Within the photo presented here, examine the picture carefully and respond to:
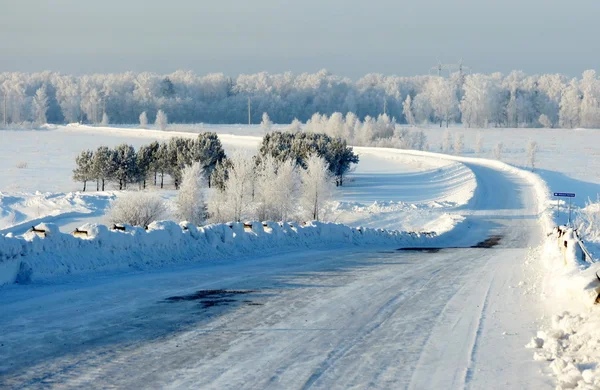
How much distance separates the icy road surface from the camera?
7148mm

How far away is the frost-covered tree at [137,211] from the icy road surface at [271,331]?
41230 millimetres

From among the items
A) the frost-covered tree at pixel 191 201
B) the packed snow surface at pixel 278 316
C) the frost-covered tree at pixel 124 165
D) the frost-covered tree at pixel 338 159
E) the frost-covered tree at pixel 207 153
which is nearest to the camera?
the packed snow surface at pixel 278 316

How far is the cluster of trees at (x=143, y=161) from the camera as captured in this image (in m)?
88.4

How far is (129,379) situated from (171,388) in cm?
49

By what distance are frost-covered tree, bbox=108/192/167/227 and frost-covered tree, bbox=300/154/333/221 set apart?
591 inches

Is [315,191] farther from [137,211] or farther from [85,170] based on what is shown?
[85,170]

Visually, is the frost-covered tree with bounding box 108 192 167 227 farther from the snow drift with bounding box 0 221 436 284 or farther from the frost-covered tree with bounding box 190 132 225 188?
the snow drift with bounding box 0 221 436 284

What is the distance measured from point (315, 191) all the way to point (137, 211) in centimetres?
1818

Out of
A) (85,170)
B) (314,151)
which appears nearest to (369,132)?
(314,151)

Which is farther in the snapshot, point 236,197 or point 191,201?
point 236,197

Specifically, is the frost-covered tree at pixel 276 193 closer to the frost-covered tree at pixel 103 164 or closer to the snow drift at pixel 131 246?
the frost-covered tree at pixel 103 164

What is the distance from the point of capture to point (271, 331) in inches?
358

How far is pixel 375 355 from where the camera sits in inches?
316

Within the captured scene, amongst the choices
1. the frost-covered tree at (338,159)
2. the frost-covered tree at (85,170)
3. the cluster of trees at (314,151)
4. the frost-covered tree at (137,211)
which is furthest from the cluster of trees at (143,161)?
the frost-covered tree at (137,211)
